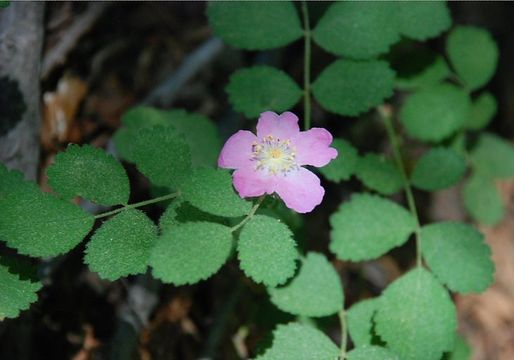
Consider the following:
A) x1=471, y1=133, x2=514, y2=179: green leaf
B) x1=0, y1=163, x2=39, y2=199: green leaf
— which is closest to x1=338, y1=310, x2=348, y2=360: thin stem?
x1=0, y1=163, x2=39, y2=199: green leaf

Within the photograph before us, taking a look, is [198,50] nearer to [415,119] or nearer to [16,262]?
[415,119]

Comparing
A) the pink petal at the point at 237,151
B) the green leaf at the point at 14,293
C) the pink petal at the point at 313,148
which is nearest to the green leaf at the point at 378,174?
the pink petal at the point at 313,148

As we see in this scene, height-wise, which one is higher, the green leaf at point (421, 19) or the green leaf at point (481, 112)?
the green leaf at point (421, 19)

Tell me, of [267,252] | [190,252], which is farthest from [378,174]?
[190,252]

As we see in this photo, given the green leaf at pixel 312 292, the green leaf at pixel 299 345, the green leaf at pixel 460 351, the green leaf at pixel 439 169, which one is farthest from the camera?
the green leaf at pixel 460 351

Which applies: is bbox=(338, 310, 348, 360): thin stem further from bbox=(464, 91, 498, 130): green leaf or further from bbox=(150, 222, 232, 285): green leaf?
bbox=(464, 91, 498, 130): green leaf

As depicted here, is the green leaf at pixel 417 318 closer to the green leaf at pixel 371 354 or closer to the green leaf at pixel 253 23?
the green leaf at pixel 371 354

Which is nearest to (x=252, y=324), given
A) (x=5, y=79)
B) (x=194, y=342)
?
(x=194, y=342)
